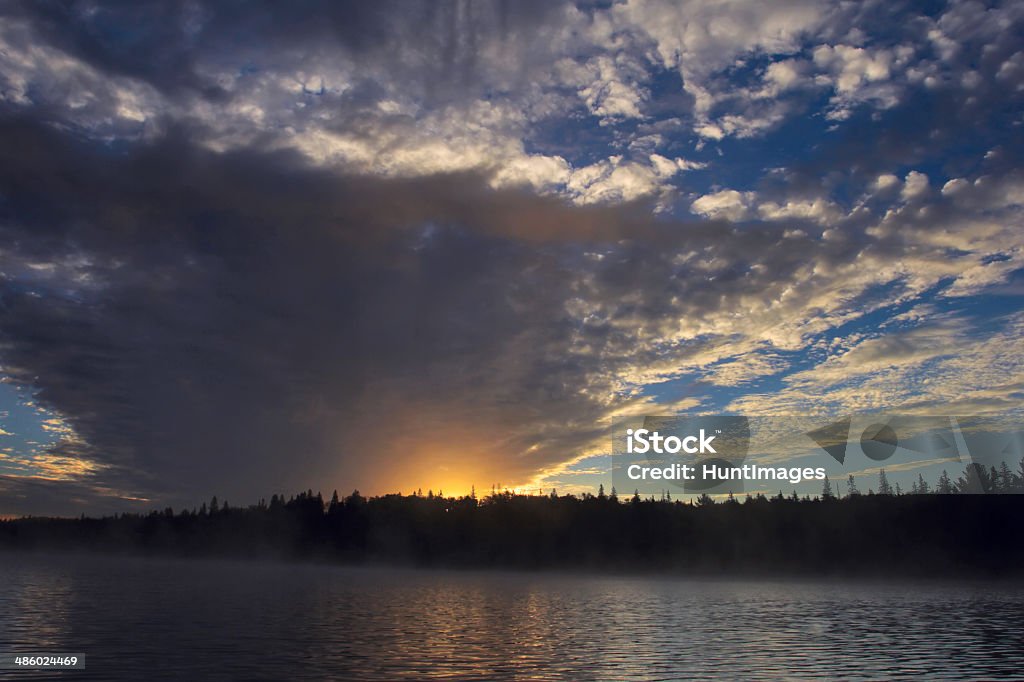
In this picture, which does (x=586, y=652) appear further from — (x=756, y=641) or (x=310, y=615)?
(x=310, y=615)

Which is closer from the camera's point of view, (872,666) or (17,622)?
(872,666)

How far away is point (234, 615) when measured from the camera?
7956 centimetres

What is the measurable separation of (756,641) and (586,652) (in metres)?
18.3

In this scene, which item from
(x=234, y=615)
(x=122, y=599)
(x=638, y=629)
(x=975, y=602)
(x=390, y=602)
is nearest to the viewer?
(x=638, y=629)

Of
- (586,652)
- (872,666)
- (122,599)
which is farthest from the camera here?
(122,599)

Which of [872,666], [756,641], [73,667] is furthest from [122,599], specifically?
[872,666]

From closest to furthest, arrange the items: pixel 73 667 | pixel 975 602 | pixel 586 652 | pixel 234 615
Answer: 1. pixel 73 667
2. pixel 586 652
3. pixel 234 615
4. pixel 975 602

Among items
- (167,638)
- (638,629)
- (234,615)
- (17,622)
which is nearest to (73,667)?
(167,638)

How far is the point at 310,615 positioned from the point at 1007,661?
66378 millimetres

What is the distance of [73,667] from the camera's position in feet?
145

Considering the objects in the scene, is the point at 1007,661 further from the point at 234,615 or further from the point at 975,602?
the point at 975,602

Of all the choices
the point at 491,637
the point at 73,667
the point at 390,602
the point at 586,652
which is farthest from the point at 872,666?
the point at 390,602

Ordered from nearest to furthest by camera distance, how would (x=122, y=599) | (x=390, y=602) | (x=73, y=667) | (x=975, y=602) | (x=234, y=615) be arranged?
1. (x=73, y=667)
2. (x=234, y=615)
3. (x=122, y=599)
4. (x=390, y=602)
5. (x=975, y=602)

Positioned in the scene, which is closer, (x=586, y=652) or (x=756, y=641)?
(x=586, y=652)
